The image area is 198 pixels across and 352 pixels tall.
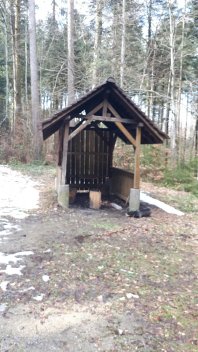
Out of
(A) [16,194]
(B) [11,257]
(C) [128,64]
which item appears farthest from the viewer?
(C) [128,64]

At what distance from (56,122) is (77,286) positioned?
15.3 ft

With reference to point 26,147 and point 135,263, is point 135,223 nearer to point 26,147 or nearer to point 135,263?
point 135,263

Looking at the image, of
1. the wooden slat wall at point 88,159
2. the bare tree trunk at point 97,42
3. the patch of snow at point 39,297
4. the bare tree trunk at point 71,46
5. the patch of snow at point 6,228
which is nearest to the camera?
the patch of snow at point 39,297

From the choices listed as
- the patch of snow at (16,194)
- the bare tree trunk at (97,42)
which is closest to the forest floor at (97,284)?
the patch of snow at (16,194)

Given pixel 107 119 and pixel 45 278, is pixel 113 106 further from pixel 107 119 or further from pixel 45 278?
pixel 45 278

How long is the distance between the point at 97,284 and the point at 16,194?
20.7ft

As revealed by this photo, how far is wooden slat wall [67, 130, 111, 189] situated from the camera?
9.84m

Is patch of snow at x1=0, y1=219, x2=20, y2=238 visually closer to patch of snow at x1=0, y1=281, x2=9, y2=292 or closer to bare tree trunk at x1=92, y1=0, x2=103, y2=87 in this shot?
patch of snow at x1=0, y1=281, x2=9, y2=292

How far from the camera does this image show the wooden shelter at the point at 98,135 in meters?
7.69

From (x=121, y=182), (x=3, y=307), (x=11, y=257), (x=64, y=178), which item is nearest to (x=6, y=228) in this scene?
(x=11, y=257)

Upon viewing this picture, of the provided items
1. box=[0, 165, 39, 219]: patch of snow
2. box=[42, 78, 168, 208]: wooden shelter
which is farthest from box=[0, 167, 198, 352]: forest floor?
box=[42, 78, 168, 208]: wooden shelter

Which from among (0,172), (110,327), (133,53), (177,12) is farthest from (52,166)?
(110,327)

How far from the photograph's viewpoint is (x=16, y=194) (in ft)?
32.2

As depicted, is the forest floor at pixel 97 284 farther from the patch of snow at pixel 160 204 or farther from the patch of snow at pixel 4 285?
the patch of snow at pixel 160 204
